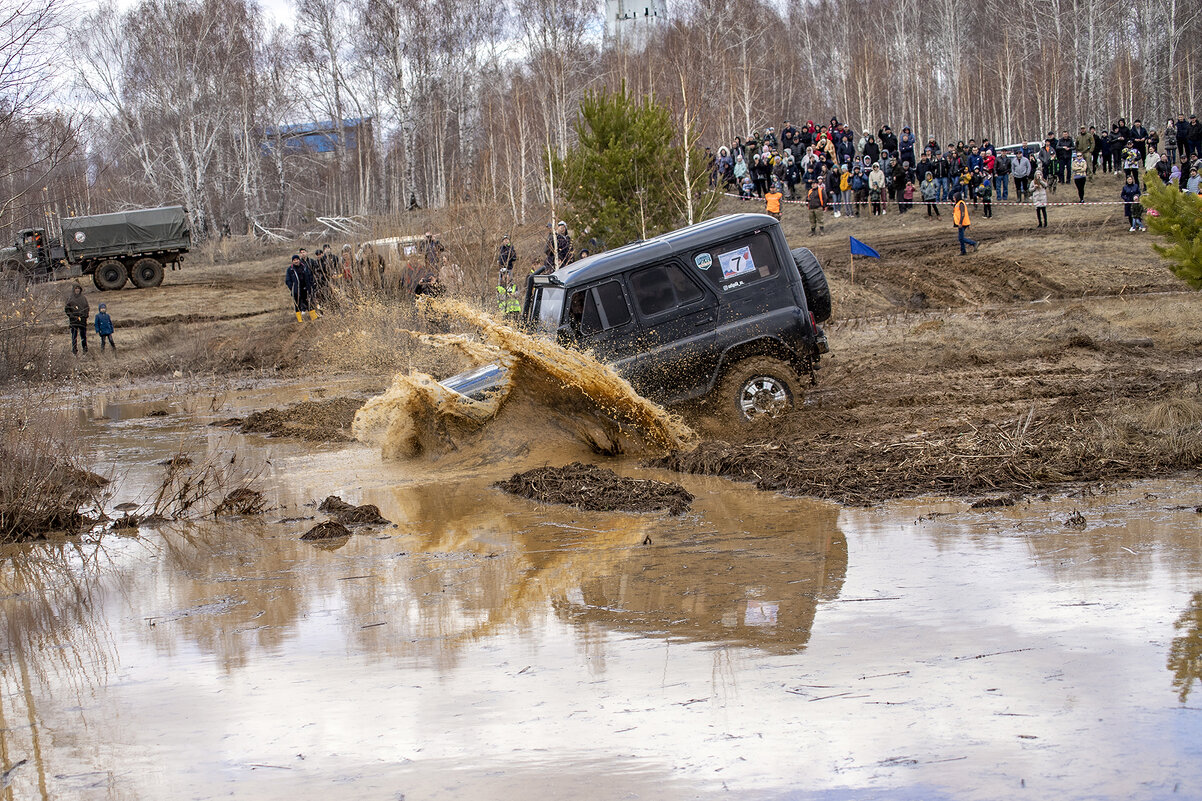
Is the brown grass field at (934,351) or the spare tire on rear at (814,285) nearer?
the brown grass field at (934,351)

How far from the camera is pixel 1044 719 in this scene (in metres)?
4.17

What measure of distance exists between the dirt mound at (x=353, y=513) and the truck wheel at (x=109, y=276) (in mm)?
25778

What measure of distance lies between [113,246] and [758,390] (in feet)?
88.0

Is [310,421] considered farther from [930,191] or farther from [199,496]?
[930,191]

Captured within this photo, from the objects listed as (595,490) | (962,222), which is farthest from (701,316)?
(962,222)

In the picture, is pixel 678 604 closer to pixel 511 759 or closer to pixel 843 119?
pixel 511 759

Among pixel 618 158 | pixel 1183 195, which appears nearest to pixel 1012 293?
pixel 618 158

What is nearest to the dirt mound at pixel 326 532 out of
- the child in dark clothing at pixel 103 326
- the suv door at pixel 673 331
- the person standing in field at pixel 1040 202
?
the suv door at pixel 673 331

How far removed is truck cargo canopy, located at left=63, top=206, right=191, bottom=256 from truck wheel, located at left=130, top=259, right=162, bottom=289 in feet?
1.59

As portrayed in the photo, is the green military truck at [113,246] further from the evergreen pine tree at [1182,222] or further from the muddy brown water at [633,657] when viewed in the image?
the evergreen pine tree at [1182,222]

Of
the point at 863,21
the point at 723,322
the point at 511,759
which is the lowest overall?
the point at 511,759

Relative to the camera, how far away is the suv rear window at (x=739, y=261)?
34.5 feet

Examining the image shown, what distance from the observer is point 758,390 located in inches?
418

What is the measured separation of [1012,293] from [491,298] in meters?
9.96
